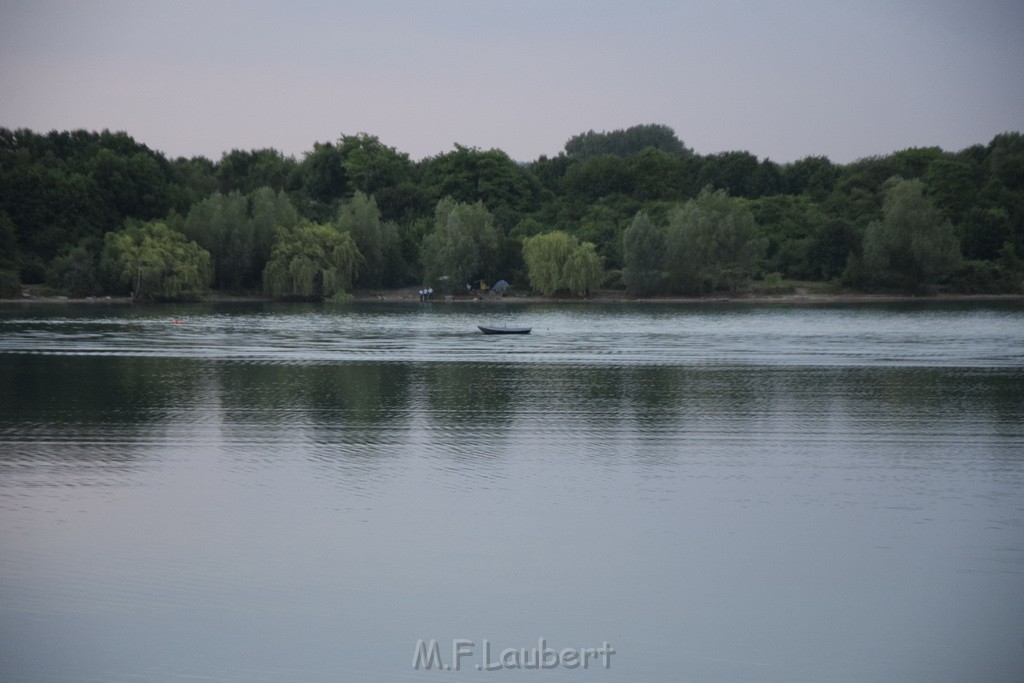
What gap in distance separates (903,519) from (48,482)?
1237cm

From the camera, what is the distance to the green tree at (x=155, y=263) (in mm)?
71875

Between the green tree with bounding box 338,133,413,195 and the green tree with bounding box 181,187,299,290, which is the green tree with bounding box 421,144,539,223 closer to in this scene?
the green tree with bounding box 338,133,413,195

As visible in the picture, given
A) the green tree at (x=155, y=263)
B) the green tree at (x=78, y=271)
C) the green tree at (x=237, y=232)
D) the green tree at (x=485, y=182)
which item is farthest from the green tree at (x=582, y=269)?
the green tree at (x=78, y=271)

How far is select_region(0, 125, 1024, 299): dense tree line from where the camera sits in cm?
7450

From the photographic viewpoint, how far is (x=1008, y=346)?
39.1 m

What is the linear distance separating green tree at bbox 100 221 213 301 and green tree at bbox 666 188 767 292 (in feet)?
108

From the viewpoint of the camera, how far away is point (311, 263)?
75625 mm

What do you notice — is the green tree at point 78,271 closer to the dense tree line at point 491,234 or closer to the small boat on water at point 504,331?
the dense tree line at point 491,234

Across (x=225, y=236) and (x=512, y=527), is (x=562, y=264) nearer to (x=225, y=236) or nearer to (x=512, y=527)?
(x=225, y=236)

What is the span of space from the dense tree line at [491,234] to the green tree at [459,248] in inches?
4.8

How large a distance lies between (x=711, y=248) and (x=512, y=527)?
63.9 m

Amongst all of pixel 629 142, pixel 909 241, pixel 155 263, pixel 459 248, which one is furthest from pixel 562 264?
pixel 629 142

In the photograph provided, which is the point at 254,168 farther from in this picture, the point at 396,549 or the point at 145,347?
the point at 396,549

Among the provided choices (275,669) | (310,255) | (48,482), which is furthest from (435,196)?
(275,669)
